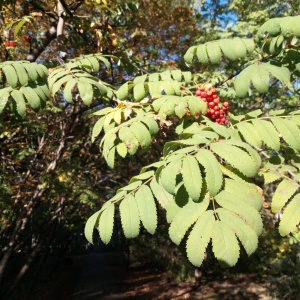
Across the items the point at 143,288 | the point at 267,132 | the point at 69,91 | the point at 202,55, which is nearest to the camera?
the point at 267,132

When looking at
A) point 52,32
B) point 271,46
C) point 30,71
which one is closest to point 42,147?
point 52,32

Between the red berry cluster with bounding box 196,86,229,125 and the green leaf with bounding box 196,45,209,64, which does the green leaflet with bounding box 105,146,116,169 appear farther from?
the green leaf with bounding box 196,45,209,64

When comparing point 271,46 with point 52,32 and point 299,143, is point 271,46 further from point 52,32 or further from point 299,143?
point 52,32

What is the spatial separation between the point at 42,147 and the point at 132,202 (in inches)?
281

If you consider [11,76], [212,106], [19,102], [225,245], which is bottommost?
[225,245]

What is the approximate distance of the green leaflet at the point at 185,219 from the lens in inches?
45.9

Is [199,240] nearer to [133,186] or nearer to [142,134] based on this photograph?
[133,186]

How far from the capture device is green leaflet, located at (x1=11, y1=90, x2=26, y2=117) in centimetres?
206

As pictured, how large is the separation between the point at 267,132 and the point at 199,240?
90cm

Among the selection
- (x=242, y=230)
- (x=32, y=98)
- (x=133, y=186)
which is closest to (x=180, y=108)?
(x=133, y=186)

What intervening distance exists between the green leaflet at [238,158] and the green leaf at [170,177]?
8.2 inches

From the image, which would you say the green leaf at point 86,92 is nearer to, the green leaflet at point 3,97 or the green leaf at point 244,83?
the green leaflet at point 3,97

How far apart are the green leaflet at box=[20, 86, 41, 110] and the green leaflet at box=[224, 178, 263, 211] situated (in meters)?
1.54

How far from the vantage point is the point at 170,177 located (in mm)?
1167
